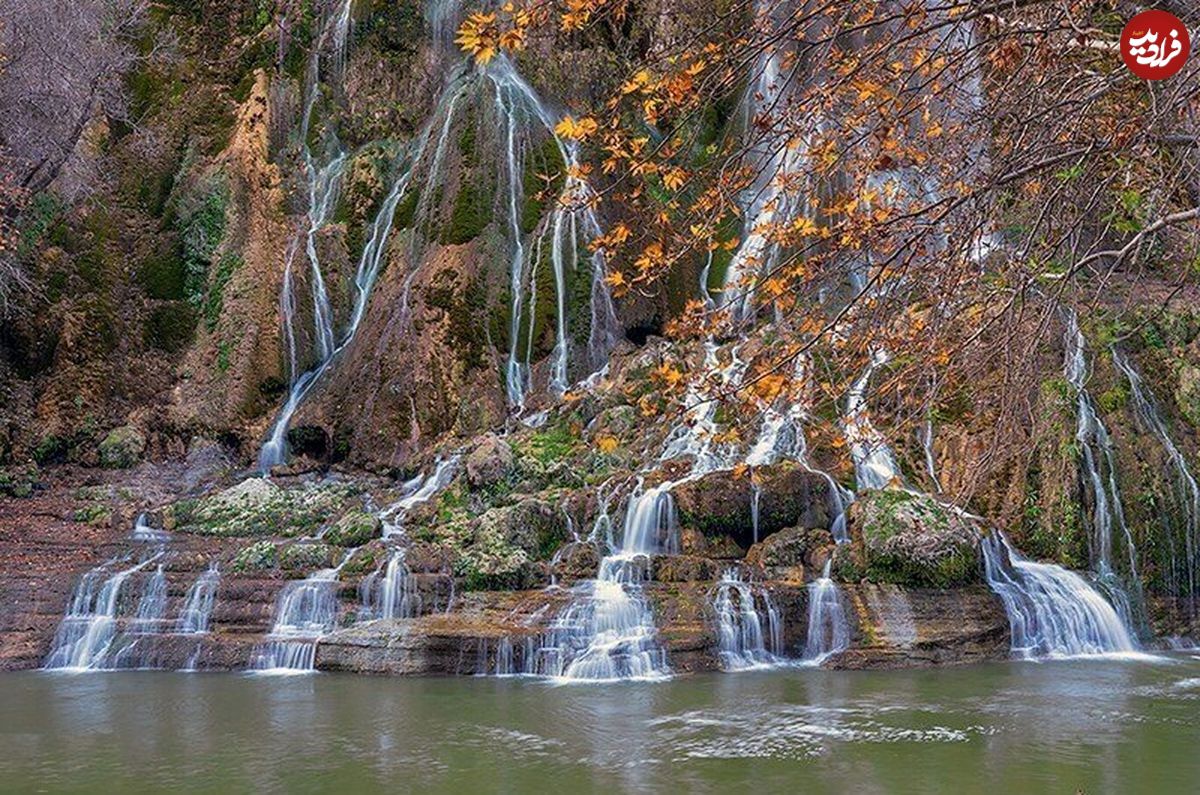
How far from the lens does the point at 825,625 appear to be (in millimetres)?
11586

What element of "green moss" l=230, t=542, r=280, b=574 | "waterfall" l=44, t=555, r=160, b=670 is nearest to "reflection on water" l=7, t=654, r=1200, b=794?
"waterfall" l=44, t=555, r=160, b=670

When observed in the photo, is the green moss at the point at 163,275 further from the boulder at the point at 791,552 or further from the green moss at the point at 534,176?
the boulder at the point at 791,552

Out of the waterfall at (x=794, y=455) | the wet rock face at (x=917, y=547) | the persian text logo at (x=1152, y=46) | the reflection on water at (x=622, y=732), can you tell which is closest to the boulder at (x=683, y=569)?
the waterfall at (x=794, y=455)

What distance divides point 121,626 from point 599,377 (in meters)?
9.58

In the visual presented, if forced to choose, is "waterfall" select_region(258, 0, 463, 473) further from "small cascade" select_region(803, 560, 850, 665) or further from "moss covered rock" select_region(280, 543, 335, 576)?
"small cascade" select_region(803, 560, 850, 665)

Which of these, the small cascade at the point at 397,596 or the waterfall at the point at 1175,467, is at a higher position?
the waterfall at the point at 1175,467

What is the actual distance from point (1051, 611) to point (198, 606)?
33.1ft

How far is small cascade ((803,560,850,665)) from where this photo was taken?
11.4 meters

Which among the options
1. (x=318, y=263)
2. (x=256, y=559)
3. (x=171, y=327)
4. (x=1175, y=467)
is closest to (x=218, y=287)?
(x=171, y=327)

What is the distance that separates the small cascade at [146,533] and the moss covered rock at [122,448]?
11.1 feet

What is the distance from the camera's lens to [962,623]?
38.1 feet

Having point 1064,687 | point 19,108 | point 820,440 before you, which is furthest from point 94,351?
point 1064,687

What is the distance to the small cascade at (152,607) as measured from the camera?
39.6ft

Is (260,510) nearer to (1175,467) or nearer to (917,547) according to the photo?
→ (917,547)
